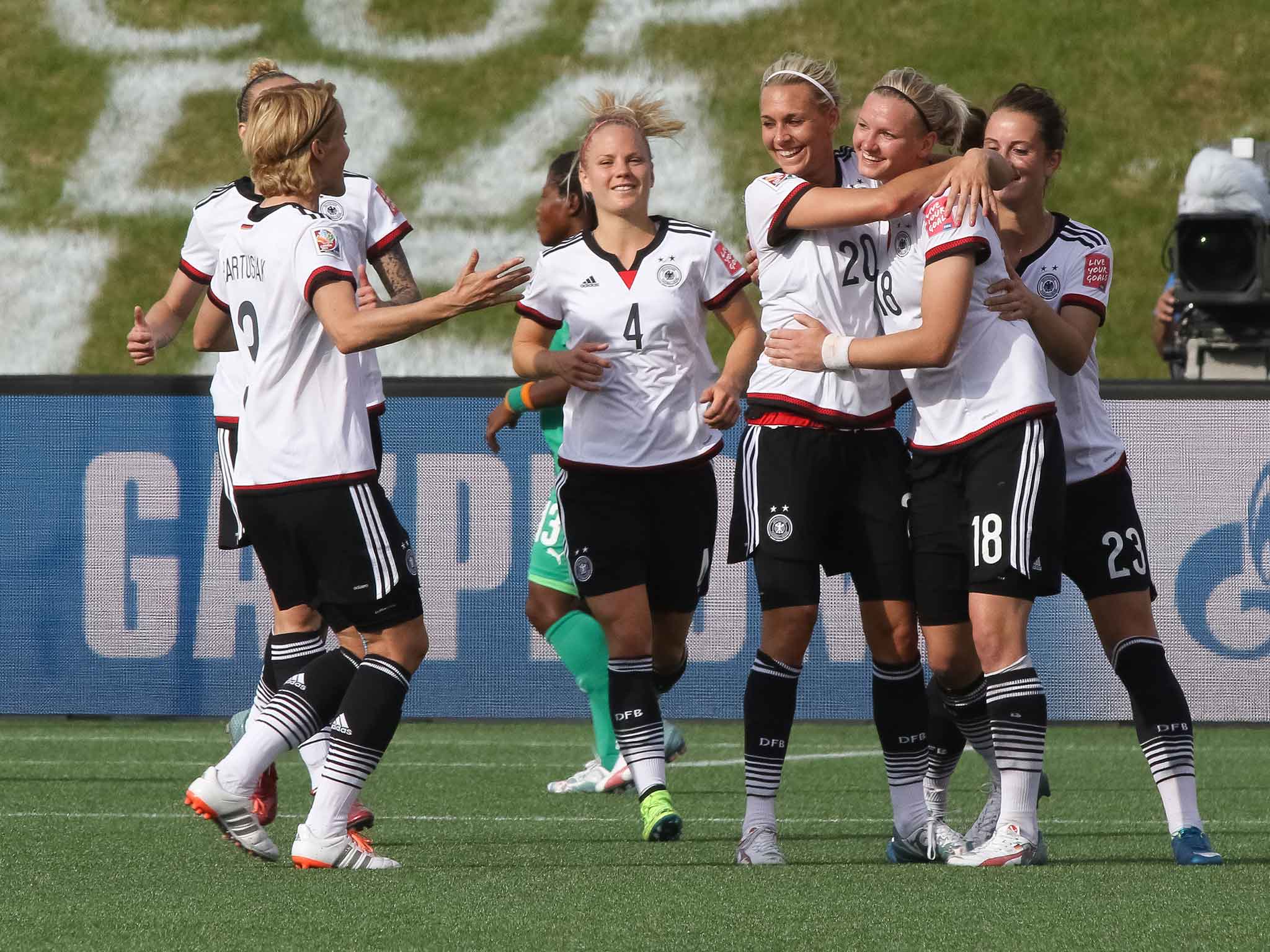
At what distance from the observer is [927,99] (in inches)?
195

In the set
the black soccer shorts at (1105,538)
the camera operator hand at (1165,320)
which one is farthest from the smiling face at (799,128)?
the camera operator hand at (1165,320)

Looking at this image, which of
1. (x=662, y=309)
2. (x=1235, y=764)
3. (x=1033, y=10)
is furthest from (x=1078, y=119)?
(x=662, y=309)

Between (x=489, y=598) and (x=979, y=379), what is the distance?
15.9 ft

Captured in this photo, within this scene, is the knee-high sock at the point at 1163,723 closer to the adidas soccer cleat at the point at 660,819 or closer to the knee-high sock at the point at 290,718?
the adidas soccer cleat at the point at 660,819

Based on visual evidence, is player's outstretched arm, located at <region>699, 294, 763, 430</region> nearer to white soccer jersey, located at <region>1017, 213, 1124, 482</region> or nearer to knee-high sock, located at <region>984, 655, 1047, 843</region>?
white soccer jersey, located at <region>1017, 213, 1124, 482</region>

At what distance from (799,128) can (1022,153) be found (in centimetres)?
60

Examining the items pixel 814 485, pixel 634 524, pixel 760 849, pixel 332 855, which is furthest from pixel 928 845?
pixel 332 855

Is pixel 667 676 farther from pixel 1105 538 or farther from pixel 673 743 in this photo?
pixel 1105 538

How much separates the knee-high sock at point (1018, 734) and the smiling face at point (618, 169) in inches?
70.0

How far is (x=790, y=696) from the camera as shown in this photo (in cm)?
507

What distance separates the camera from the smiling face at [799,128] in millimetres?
5082

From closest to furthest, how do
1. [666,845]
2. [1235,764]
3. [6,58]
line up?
[666,845], [1235,764], [6,58]

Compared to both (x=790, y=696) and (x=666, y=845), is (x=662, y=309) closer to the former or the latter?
(x=790, y=696)

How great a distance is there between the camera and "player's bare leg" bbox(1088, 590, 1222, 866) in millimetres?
4957
